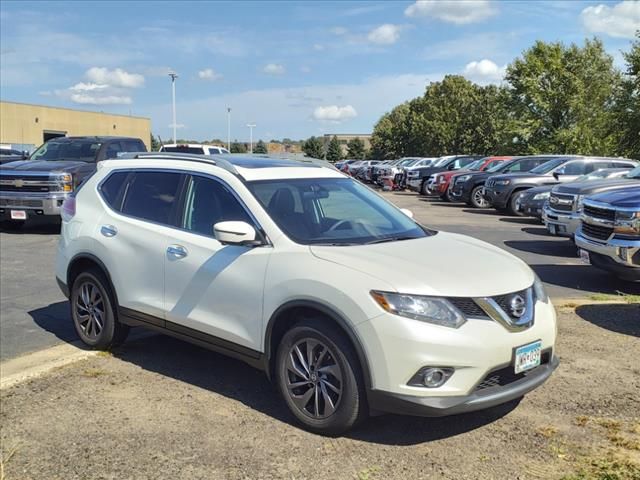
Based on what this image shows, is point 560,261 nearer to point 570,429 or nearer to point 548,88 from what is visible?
point 570,429

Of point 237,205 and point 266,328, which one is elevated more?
point 237,205

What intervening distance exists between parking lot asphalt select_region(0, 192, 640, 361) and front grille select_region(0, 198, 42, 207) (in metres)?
0.65

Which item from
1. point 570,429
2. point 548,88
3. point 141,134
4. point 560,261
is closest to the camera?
point 570,429

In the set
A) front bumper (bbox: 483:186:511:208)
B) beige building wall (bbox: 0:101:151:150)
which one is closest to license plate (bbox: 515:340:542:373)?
front bumper (bbox: 483:186:511:208)

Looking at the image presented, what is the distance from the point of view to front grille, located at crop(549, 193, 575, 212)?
11.3 metres

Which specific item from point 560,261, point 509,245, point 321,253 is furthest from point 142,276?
point 509,245

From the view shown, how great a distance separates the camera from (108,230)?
5559 mm

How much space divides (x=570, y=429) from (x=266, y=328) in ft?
6.71

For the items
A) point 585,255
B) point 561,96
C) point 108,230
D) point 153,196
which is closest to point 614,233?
point 585,255

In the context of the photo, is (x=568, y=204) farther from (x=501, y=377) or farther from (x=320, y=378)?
(x=320, y=378)

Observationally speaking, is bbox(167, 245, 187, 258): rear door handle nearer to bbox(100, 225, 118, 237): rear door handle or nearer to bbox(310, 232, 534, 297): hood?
bbox(100, 225, 118, 237): rear door handle

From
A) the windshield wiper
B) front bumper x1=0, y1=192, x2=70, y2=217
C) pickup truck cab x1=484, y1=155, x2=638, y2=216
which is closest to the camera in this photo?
the windshield wiper

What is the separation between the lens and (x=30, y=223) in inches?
619

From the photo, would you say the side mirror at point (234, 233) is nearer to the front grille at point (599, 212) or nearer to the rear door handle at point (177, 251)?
the rear door handle at point (177, 251)
